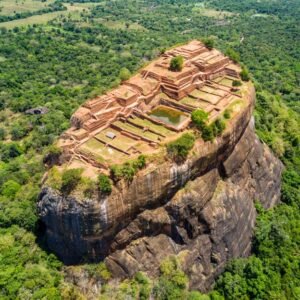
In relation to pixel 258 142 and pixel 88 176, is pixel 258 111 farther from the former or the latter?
pixel 88 176

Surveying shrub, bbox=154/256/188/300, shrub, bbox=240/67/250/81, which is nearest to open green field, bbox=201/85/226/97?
shrub, bbox=240/67/250/81

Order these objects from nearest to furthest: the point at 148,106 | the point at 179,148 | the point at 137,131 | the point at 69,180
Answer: the point at 69,180 → the point at 179,148 → the point at 137,131 → the point at 148,106

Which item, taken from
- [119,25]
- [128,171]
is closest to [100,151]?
[128,171]

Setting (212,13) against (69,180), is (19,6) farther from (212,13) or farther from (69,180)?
(69,180)

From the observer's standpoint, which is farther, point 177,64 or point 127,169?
point 177,64

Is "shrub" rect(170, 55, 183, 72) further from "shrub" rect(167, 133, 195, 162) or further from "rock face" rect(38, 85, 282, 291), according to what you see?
"shrub" rect(167, 133, 195, 162)

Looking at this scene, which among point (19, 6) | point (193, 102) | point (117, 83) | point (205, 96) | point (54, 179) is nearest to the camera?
point (54, 179)
